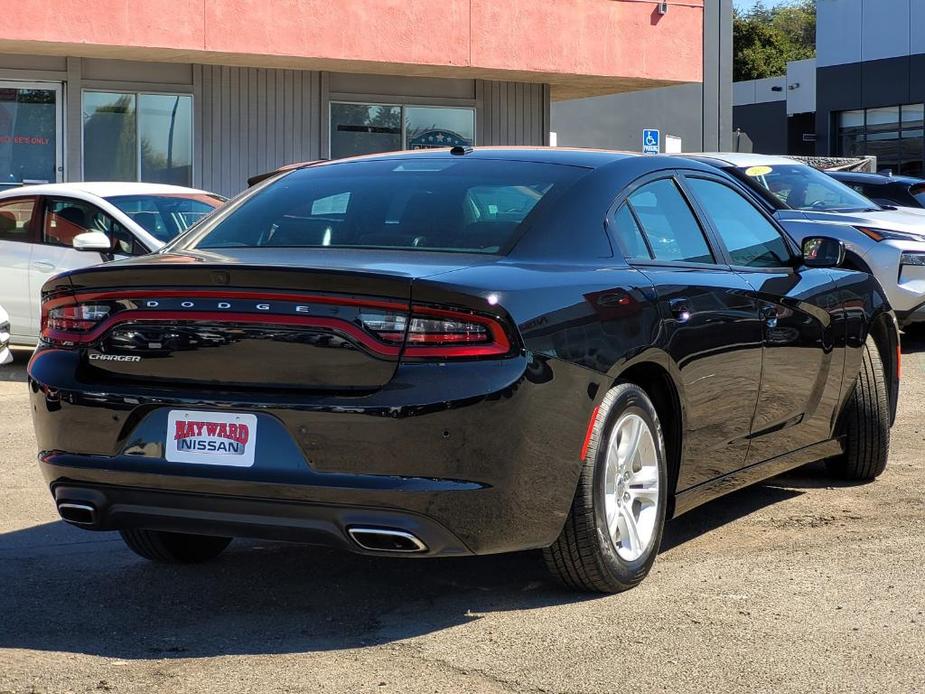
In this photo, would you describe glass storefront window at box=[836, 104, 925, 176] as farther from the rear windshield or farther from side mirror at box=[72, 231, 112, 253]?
the rear windshield

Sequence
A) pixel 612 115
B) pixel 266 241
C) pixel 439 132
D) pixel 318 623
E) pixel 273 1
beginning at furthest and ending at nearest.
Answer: pixel 612 115 → pixel 439 132 → pixel 273 1 → pixel 266 241 → pixel 318 623

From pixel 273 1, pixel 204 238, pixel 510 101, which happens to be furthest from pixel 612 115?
pixel 204 238

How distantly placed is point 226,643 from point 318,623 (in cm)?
35

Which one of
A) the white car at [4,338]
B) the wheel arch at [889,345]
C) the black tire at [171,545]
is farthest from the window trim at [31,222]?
the wheel arch at [889,345]

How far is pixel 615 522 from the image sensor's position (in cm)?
492

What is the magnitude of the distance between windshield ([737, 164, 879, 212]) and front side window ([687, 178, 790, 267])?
694cm

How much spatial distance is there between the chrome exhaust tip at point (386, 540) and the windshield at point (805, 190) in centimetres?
935

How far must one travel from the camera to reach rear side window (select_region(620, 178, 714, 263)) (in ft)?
17.6

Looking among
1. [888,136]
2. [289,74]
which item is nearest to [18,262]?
[289,74]

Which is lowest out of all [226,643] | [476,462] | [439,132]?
[226,643]

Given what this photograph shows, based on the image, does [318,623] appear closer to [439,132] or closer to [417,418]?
[417,418]

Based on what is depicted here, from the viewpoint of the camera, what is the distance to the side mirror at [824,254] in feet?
20.9

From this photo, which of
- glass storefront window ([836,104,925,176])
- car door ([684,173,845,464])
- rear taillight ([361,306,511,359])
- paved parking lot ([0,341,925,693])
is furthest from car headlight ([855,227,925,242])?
glass storefront window ([836,104,925,176])

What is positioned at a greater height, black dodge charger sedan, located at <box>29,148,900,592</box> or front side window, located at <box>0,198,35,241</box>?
front side window, located at <box>0,198,35,241</box>
